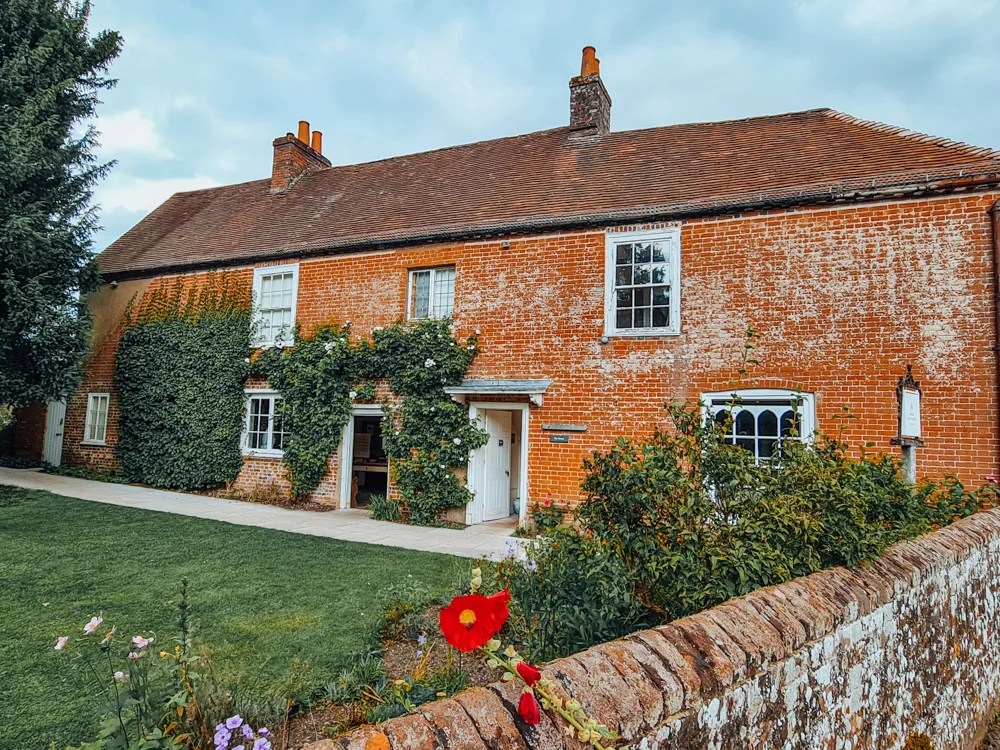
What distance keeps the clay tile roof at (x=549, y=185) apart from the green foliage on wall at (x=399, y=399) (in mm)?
2143

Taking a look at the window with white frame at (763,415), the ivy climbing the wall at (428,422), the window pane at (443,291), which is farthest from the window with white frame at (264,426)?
the window with white frame at (763,415)

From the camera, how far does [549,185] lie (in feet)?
41.2

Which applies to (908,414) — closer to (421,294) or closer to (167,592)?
(167,592)

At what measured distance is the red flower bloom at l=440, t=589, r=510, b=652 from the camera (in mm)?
1697

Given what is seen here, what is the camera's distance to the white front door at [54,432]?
16.1m

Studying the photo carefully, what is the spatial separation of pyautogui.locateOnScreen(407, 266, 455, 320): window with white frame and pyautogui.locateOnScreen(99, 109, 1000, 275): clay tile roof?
0.72 meters

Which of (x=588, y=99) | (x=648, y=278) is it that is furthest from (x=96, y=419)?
(x=588, y=99)

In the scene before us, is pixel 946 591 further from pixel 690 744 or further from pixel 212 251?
pixel 212 251

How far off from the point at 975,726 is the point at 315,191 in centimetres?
1627

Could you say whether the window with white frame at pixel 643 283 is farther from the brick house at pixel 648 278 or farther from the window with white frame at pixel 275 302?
the window with white frame at pixel 275 302

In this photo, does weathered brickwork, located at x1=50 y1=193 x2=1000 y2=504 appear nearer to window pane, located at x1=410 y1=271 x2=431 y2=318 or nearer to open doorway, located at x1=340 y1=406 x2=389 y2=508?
window pane, located at x1=410 y1=271 x2=431 y2=318

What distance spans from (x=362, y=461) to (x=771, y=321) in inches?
381

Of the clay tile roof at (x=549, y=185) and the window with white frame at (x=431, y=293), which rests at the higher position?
the clay tile roof at (x=549, y=185)

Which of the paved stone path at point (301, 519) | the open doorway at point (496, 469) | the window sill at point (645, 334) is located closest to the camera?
the paved stone path at point (301, 519)
